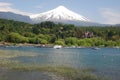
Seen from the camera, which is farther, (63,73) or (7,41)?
(7,41)

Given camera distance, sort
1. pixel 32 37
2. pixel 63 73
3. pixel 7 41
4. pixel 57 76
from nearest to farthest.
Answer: pixel 57 76
pixel 63 73
pixel 7 41
pixel 32 37

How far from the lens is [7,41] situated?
172000mm

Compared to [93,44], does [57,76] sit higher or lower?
higher

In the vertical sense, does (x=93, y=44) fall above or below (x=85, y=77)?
below

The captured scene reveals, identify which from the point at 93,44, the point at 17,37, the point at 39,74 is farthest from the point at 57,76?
the point at 93,44

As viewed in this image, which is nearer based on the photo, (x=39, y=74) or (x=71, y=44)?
(x=39, y=74)

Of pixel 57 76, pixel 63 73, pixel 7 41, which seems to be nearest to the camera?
pixel 57 76

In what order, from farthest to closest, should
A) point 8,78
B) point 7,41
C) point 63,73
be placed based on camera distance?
point 7,41 → point 63,73 → point 8,78

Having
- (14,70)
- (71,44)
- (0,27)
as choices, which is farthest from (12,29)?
(14,70)

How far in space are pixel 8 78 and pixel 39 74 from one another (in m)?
4.94

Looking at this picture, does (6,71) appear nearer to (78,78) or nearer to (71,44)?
(78,78)

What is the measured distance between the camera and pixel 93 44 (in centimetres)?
18625

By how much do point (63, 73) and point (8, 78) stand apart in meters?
7.85

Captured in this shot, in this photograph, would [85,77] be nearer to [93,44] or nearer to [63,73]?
[63,73]
